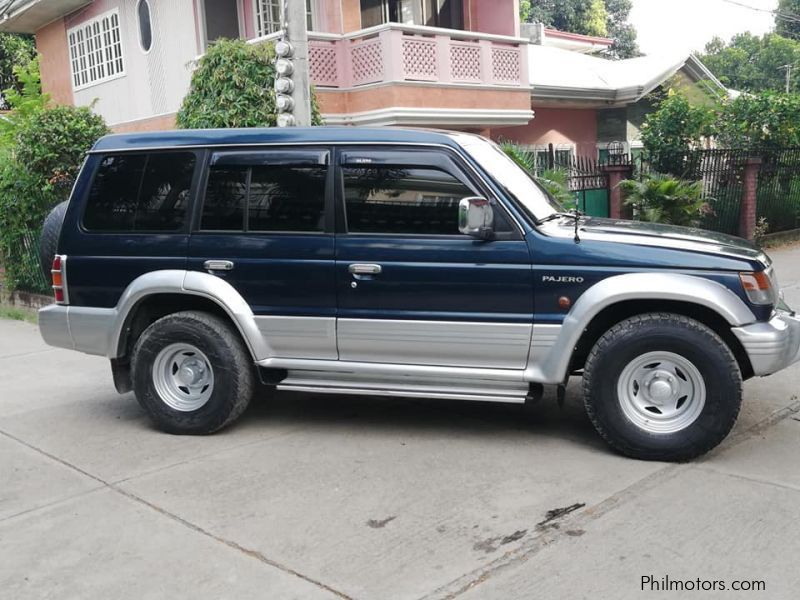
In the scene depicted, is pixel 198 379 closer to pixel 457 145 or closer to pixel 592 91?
pixel 457 145

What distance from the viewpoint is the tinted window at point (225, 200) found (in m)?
5.61

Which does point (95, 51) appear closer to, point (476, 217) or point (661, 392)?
point (476, 217)

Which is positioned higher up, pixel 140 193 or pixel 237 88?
pixel 237 88

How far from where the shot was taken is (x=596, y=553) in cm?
384

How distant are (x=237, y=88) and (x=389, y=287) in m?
6.97

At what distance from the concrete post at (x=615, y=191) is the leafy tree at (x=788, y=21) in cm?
4019

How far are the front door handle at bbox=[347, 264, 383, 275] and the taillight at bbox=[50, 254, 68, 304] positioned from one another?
2.14 meters

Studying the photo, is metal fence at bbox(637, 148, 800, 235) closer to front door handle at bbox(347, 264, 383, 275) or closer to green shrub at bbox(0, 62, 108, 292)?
green shrub at bbox(0, 62, 108, 292)

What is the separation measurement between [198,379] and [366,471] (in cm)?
153

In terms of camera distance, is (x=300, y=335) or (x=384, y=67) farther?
(x=384, y=67)

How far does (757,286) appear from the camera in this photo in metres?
4.84

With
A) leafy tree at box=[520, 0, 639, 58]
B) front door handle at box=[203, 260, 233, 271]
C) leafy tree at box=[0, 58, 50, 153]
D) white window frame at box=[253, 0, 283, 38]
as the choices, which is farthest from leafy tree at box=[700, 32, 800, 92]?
front door handle at box=[203, 260, 233, 271]

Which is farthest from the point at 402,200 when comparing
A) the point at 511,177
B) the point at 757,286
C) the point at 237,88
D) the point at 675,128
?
the point at 675,128

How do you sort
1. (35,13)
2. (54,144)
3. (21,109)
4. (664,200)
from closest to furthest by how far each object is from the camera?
(54,144) < (664,200) < (21,109) < (35,13)
